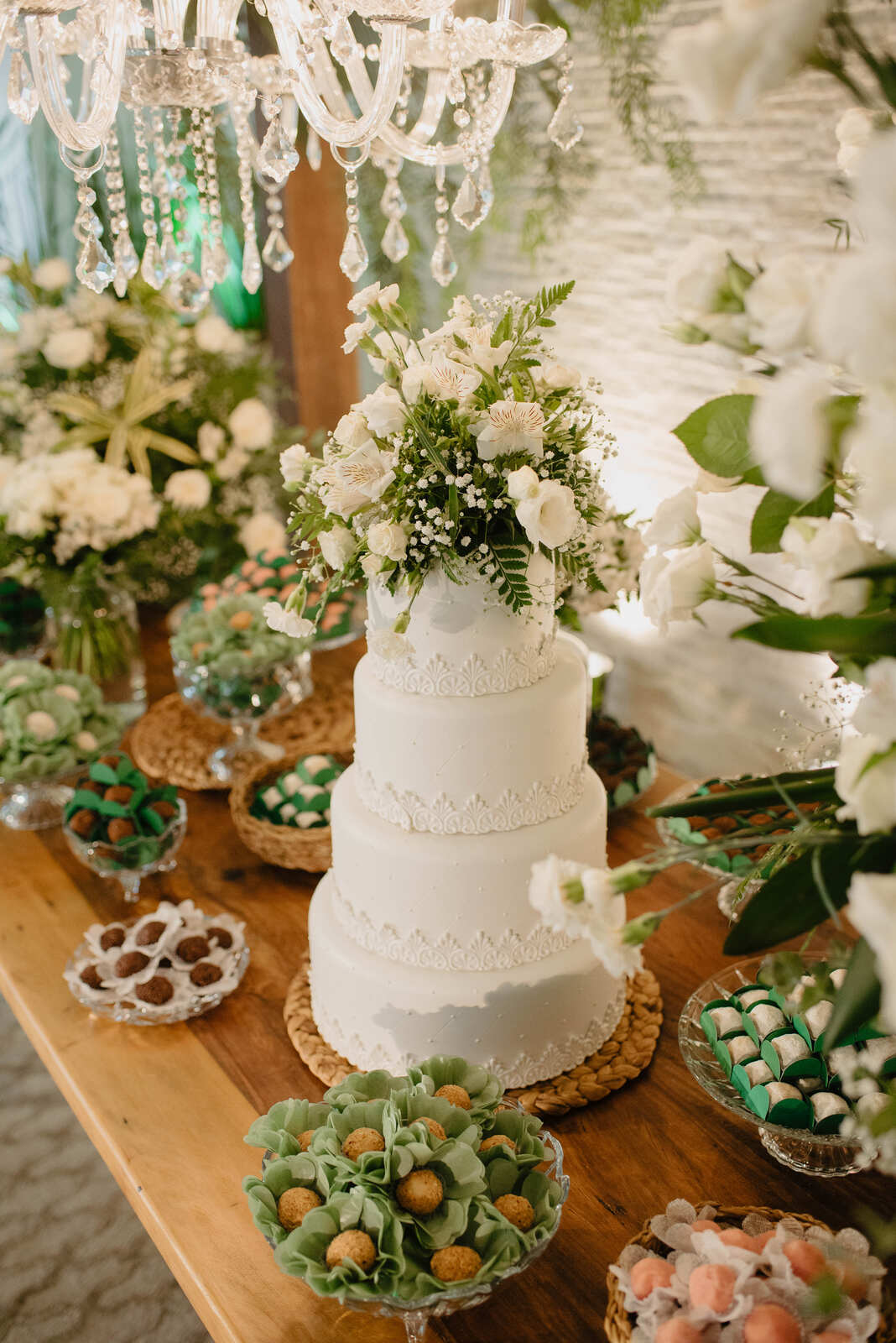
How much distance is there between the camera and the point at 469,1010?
3.96 ft

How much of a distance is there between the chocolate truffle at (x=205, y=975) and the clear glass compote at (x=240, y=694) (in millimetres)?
525

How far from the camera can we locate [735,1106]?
3.63 feet

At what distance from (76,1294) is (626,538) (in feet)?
4.95

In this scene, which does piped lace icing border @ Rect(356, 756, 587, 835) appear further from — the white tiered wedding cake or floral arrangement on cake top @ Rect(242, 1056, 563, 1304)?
floral arrangement on cake top @ Rect(242, 1056, 563, 1304)

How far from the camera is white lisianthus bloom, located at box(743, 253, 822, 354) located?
0.61 metres

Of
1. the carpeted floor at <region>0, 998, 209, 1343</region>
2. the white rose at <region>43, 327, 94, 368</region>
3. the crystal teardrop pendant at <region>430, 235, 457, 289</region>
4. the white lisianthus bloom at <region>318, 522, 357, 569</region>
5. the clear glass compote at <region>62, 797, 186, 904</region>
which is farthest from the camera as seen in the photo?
the white rose at <region>43, 327, 94, 368</region>

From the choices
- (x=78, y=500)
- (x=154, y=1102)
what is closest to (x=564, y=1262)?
(x=154, y=1102)

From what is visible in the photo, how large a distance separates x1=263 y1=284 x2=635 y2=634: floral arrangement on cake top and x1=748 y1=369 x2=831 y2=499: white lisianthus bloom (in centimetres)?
49

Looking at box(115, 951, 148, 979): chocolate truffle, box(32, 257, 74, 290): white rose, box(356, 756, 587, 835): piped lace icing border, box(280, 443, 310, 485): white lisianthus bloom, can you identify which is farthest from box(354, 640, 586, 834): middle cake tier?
box(32, 257, 74, 290): white rose

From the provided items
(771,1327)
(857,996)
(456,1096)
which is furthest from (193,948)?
(857,996)

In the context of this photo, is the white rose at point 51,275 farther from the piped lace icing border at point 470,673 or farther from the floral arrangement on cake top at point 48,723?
the piped lace icing border at point 470,673

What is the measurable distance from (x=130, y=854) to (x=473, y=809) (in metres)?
0.65

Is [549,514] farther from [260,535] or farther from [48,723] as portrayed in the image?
[260,535]

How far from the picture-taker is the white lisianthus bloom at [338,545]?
44.1 inches
